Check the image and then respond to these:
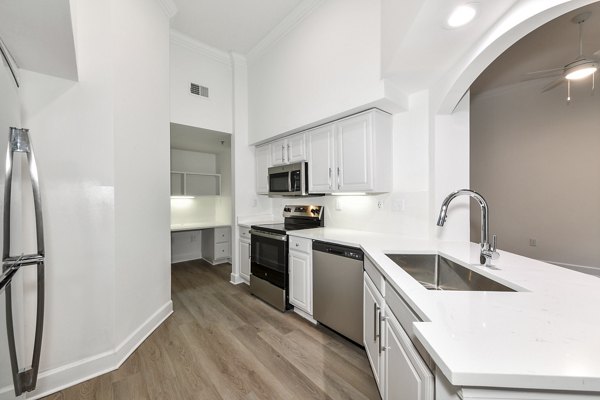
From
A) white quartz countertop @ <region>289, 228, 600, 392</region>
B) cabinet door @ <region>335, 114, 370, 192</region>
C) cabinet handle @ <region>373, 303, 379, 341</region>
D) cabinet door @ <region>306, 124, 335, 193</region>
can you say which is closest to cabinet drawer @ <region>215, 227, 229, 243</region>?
cabinet door @ <region>306, 124, 335, 193</region>

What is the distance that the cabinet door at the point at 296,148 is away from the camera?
Result: 9.40 ft

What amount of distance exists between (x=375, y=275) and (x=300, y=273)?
1059 millimetres

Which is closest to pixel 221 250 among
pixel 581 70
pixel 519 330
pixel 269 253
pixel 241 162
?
pixel 241 162

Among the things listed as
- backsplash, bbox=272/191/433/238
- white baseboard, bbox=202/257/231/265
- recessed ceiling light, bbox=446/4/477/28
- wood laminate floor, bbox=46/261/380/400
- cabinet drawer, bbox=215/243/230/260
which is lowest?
wood laminate floor, bbox=46/261/380/400

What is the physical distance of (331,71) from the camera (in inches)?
95.3

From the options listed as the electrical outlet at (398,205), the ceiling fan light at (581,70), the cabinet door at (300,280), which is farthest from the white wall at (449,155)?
the ceiling fan light at (581,70)

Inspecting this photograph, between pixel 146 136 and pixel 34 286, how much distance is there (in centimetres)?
137

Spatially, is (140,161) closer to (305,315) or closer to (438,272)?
(305,315)

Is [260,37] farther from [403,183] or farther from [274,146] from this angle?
[403,183]

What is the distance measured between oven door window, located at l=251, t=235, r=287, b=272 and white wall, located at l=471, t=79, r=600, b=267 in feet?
10.2

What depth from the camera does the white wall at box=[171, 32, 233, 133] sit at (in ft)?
9.97

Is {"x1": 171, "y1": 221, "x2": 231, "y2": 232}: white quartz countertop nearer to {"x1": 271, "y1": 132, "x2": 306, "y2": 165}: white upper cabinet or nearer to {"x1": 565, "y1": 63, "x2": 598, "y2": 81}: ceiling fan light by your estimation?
{"x1": 271, "y1": 132, "x2": 306, "y2": 165}: white upper cabinet

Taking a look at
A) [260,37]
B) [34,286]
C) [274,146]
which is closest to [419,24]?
[274,146]

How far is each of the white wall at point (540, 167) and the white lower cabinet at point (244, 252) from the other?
350 centimetres
